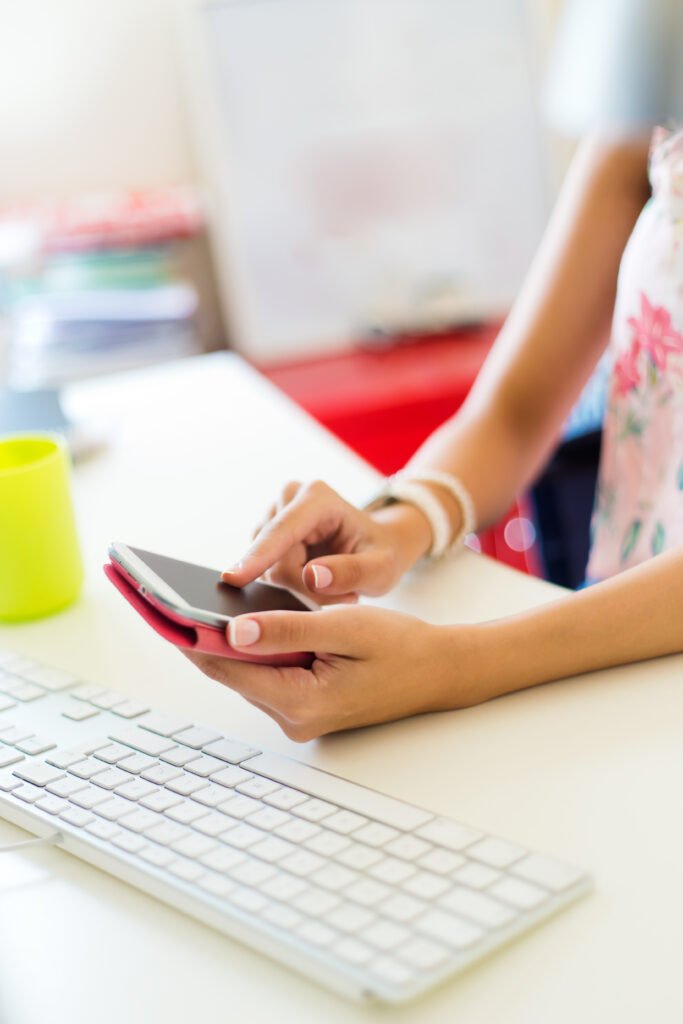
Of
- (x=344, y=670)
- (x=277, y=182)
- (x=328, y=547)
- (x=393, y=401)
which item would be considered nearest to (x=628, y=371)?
(x=328, y=547)

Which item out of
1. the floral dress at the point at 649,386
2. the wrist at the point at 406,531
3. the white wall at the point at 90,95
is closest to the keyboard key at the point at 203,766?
the wrist at the point at 406,531

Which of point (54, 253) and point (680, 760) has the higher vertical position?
point (54, 253)

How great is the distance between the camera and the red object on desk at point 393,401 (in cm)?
175

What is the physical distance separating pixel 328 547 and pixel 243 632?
0.78 ft

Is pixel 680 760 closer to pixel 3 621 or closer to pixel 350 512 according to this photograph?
pixel 350 512

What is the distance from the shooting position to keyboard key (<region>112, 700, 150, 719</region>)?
2.20 ft

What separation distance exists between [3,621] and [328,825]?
38 centimetres

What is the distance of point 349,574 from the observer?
755mm

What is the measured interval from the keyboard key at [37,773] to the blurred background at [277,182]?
1.23m

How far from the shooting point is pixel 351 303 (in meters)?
2.01

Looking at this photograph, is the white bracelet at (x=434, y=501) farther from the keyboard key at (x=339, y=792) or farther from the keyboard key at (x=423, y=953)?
the keyboard key at (x=423, y=953)

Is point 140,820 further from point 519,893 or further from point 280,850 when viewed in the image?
point 519,893

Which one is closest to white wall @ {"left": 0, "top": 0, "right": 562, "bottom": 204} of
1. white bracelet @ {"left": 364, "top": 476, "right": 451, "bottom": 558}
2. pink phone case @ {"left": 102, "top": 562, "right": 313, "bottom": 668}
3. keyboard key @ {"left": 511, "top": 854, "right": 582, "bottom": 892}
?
white bracelet @ {"left": 364, "top": 476, "right": 451, "bottom": 558}

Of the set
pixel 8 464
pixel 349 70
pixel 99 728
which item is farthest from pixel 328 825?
pixel 349 70
